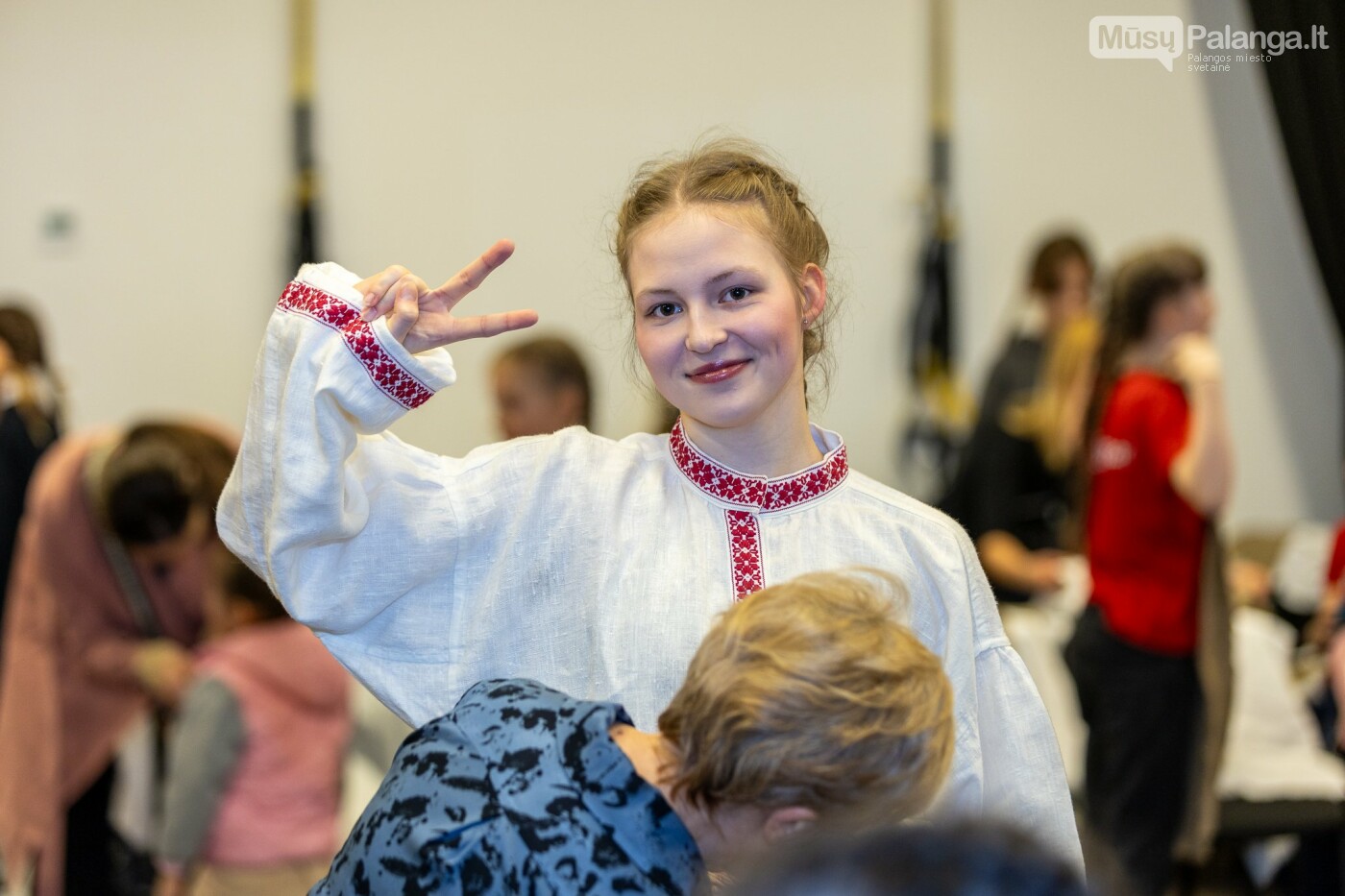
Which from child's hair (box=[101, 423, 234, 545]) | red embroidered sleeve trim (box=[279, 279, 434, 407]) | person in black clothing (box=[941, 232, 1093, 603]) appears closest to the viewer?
red embroidered sleeve trim (box=[279, 279, 434, 407])

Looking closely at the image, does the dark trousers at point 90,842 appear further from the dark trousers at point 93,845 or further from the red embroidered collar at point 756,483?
the red embroidered collar at point 756,483

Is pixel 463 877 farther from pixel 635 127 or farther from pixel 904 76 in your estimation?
pixel 904 76

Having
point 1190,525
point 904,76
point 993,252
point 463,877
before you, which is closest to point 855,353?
point 993,252

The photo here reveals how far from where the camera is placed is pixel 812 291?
1.53 m

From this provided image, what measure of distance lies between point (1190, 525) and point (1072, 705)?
2.78 ft

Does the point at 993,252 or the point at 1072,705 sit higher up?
the point at 993,252

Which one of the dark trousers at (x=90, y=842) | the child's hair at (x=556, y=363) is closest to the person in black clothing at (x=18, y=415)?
the dark trousers at (x=90, y=842)

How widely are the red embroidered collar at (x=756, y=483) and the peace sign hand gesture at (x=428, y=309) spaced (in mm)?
223

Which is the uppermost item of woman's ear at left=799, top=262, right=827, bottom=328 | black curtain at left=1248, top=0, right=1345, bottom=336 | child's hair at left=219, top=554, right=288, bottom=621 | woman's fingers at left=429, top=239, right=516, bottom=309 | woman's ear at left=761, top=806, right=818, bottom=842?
black curtain at left=1248, top=0, right=1345, bottom=336

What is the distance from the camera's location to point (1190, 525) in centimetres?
316

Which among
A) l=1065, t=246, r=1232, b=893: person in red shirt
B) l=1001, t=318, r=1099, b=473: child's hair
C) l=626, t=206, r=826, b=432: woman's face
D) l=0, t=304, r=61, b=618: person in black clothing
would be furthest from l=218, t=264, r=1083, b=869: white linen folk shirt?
l=0, t=304, r=61, b=618: person in black clothing

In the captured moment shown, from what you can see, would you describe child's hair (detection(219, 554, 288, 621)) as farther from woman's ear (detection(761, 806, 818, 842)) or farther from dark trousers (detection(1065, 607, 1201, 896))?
woman's ear (detection(761, 806, 818, 842))

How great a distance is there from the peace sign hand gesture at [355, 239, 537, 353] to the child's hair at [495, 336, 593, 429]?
157cm

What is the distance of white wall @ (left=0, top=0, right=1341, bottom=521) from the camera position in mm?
4668
